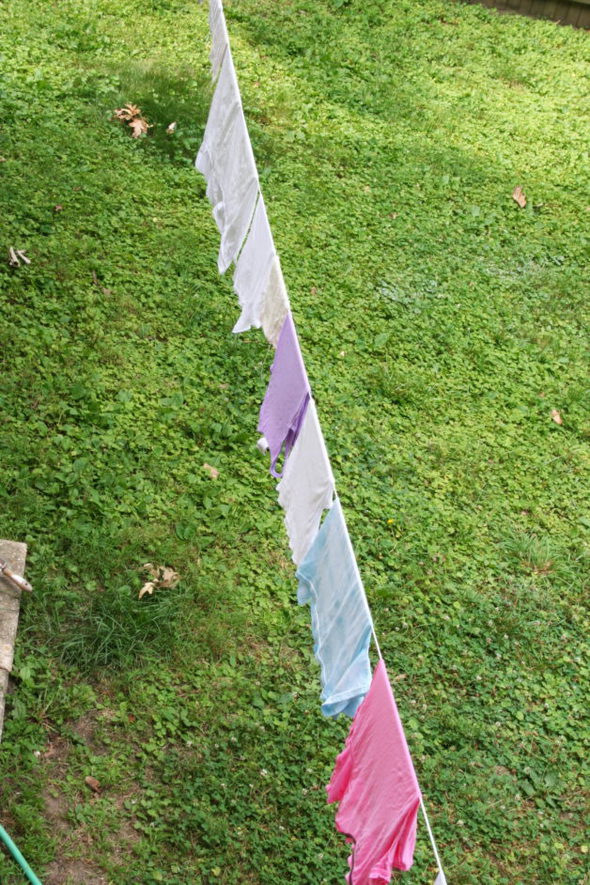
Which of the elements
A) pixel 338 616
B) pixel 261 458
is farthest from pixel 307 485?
pixel 261 458

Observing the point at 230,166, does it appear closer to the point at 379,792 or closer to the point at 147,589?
the point at 147,589

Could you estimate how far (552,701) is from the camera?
5965 millimetres

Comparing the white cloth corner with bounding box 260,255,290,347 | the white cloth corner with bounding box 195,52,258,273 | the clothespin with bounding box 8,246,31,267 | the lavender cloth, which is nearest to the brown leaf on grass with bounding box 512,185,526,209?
the white cloth corner with bounding box 195,52,258,273

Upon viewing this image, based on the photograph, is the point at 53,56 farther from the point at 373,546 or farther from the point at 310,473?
the point at 310,473

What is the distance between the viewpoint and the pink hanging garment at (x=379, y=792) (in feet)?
10.7

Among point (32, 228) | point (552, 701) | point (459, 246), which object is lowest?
point (552, 701)

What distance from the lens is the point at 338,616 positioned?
12.9ft

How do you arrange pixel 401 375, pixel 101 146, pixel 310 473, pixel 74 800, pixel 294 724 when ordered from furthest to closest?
pixel 101 146, pixel 401 375, pixel 294 724, pixel 74 800, pixel 310 473

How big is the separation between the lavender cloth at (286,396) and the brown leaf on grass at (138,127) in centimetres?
520

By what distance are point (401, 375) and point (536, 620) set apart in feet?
7.66

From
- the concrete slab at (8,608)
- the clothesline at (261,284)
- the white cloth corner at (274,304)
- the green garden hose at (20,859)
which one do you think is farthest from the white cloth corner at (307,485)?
the green garden hose at (20,859)

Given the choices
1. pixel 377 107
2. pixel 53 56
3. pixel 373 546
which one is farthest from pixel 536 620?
pixel 53 56

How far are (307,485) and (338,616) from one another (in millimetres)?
656

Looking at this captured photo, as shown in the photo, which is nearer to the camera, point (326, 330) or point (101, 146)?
point (326, 330)
